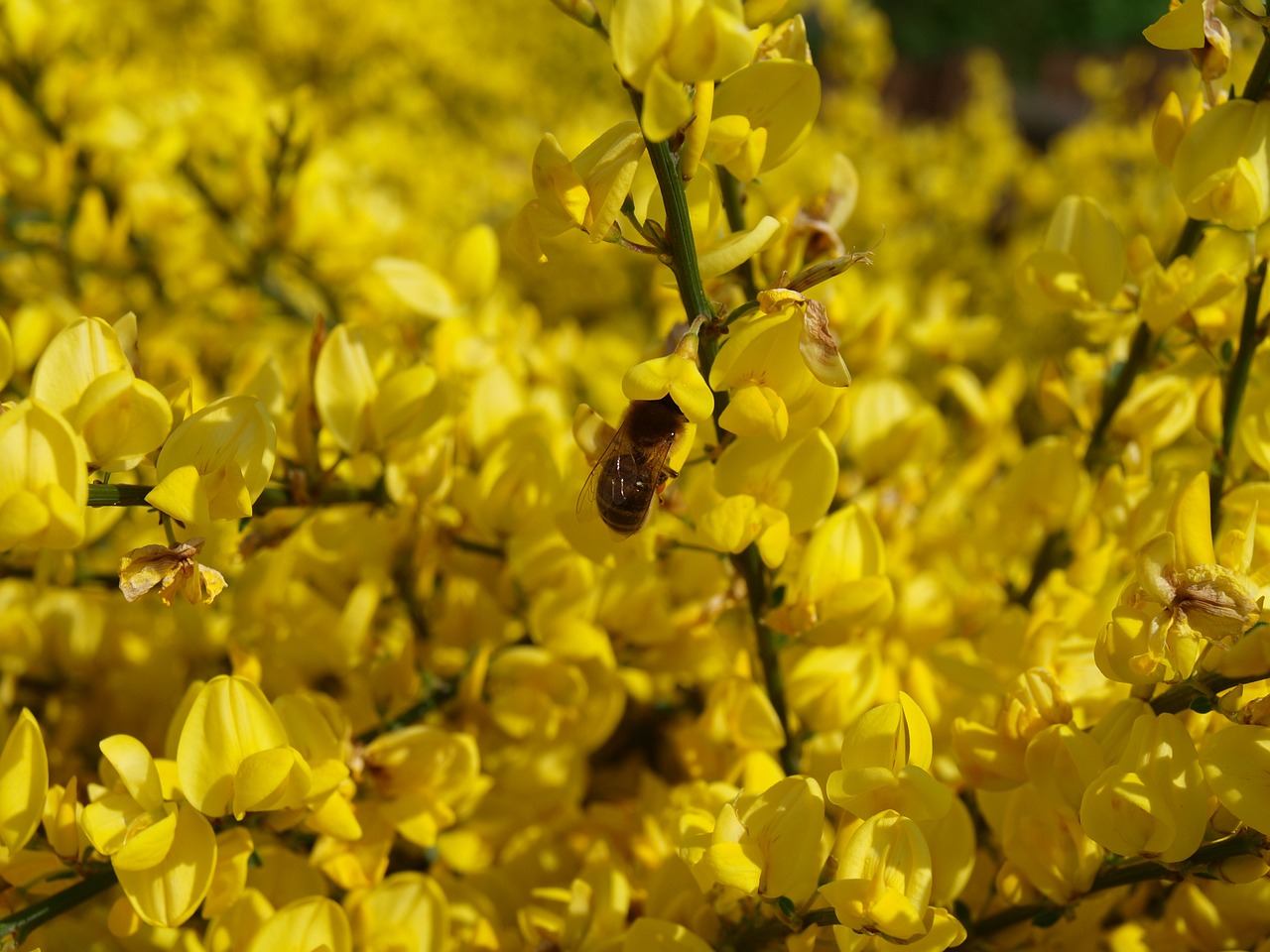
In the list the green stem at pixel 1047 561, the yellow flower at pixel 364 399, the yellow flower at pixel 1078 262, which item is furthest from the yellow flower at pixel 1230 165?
the yellow flower at pixel 364 399

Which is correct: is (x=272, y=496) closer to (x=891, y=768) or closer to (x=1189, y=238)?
(x=891, y=768)

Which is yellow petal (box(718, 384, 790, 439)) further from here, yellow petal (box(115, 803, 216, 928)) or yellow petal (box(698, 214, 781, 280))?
yellow petal (box(115, 803, 216, 928))

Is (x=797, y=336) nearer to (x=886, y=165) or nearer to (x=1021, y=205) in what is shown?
(x=886, y=165)

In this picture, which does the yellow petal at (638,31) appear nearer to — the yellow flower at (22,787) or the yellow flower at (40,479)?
the yellow flower at (40,479)

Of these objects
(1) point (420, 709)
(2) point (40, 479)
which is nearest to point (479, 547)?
(1) point (420, 709)

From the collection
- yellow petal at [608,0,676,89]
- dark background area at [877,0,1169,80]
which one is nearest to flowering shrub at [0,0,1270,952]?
yellow petal at [608,0,676,89]

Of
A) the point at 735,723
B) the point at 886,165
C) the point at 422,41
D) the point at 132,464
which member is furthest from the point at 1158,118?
the point at 422,41
